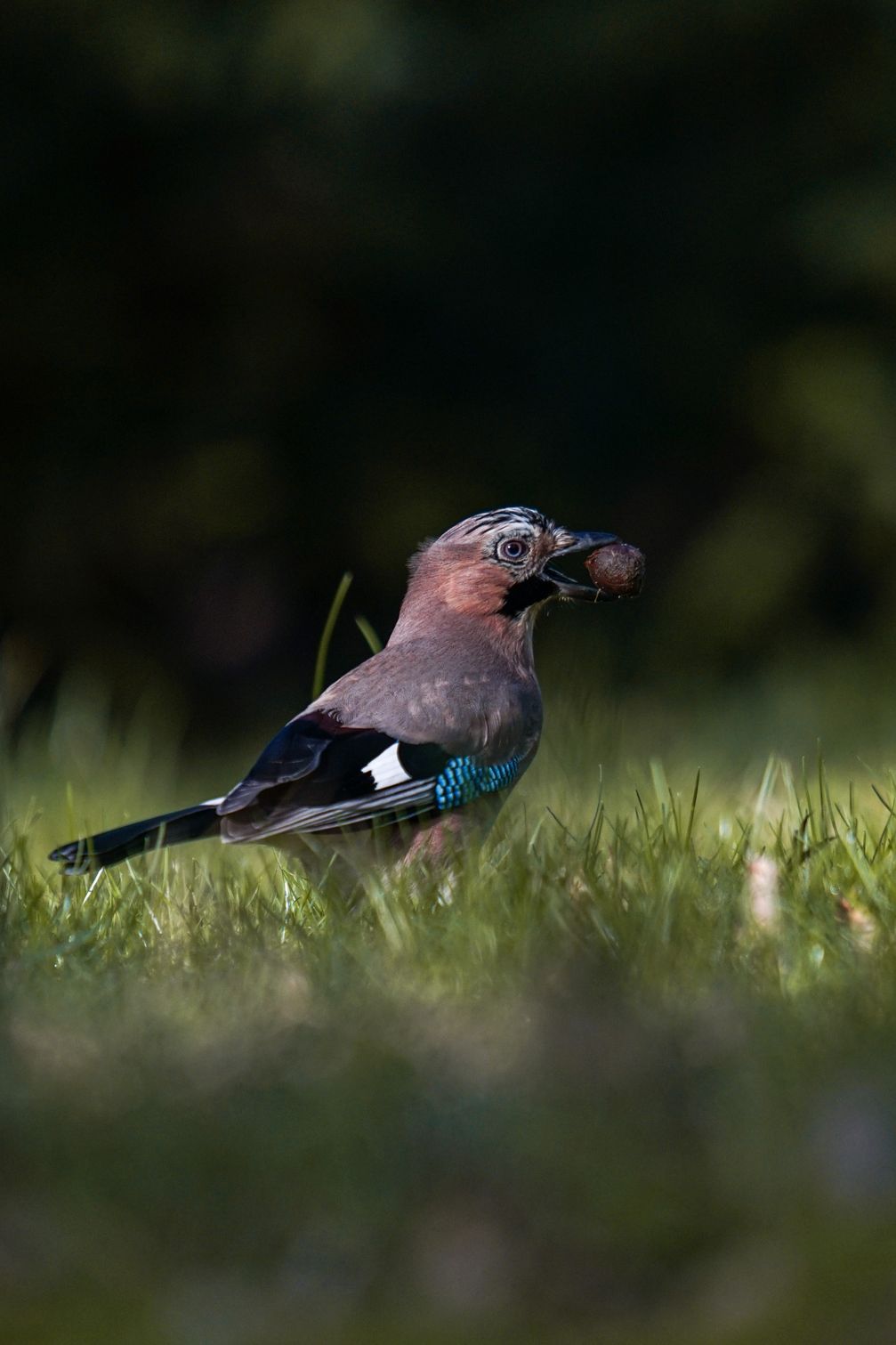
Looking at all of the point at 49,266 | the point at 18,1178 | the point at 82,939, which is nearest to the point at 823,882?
the point at 82,939

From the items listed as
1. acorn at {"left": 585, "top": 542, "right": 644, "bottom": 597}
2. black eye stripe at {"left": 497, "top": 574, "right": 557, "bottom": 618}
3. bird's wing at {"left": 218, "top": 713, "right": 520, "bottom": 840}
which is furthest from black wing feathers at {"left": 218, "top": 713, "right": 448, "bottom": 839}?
acorn at {"left": 585, "top": 542, "right": 644, "bottom": 597}

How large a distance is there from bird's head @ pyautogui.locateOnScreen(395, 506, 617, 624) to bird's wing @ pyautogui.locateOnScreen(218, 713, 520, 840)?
574 millimetres

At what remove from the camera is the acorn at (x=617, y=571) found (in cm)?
414

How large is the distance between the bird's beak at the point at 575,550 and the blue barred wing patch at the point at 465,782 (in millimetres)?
570

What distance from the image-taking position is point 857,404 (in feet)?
28.0

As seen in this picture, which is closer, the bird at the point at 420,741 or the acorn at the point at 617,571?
the bird at the point at 420,741

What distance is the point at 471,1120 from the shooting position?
80.6 inches

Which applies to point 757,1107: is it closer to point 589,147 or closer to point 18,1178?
point 18,1178

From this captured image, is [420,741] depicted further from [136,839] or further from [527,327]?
[527,327]

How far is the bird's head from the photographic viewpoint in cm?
408

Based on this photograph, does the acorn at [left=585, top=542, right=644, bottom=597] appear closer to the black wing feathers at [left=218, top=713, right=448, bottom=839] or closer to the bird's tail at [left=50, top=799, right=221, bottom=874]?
the black wing feathers at [left=218, top=713, right=448, bottom=839]

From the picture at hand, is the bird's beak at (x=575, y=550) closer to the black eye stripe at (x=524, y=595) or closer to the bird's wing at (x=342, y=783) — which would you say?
the black eye stripe at (x=524, y=595)

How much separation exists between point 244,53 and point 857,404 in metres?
3.28

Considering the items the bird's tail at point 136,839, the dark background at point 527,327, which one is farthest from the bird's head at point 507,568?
the dark background at point 527,327
